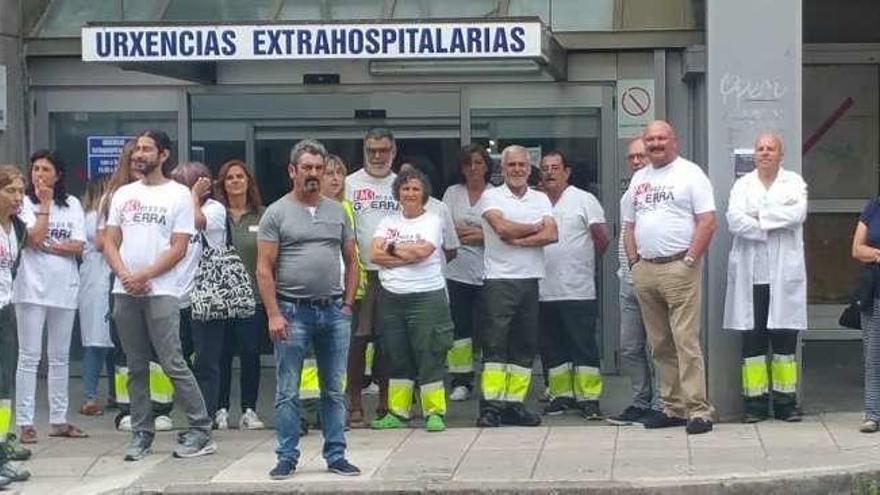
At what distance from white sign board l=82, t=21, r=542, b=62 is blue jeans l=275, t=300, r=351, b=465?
96.8 inches

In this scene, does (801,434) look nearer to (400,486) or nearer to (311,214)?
(400,486)

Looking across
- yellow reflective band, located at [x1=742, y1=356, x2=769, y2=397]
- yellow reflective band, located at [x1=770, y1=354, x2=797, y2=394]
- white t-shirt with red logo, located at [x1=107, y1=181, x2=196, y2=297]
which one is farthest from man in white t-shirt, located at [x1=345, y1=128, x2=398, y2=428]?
yellow reflective band, located at [x1=770, y1=354, x2=797, y2=394]

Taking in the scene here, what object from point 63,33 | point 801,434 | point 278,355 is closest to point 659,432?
point 801,434

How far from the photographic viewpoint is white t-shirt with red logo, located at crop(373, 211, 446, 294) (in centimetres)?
1056

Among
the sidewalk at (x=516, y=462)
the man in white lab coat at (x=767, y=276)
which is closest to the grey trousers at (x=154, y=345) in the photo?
the sidewalk at (x=516, y=462)

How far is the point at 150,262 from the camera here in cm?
966

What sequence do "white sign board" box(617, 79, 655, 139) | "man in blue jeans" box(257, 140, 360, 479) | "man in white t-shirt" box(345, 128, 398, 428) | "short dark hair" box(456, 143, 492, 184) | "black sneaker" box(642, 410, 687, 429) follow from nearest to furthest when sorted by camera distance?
"man in blue jeans" box(257, 140, 360, 479), "black sneaker" box(642, 410, 687, 429), "man in white t-shirt" box(345, 128, 398, 428), "short dark hair" box(456, 143, 492, 184), "white sign board" box(617, 79, 655, 139)

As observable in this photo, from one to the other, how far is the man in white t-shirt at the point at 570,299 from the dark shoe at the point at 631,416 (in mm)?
329

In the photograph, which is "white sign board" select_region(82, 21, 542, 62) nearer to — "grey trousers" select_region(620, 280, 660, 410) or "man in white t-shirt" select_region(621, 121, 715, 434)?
"man in white t-shirt" select_region(621, 121, 715, 434)

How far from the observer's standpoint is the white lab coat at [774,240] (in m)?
10.4

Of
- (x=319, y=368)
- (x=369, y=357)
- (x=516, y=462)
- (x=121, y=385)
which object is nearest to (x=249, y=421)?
(x=121, y=385)

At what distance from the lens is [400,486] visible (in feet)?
29.1

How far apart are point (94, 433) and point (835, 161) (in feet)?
25.2

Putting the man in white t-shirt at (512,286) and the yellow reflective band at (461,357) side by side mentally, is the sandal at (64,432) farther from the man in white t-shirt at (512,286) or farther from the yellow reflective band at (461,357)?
the yellow reflective band at (461,357)
